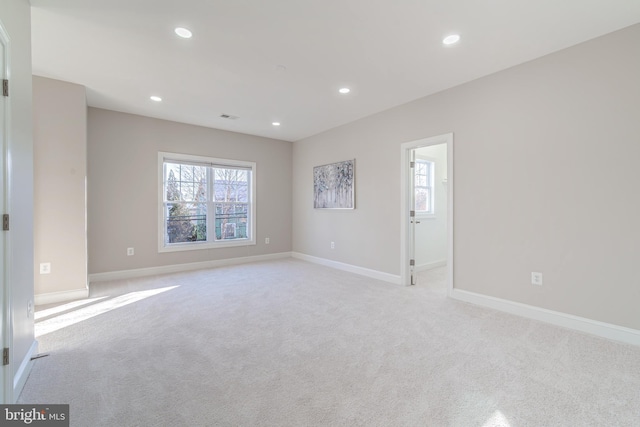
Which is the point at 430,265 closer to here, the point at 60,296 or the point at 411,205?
the point at 411,205

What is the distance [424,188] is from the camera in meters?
5.46

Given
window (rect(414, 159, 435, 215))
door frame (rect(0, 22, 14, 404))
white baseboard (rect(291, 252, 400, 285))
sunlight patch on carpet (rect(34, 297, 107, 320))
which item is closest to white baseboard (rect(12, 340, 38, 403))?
door frame (rect(0, 22, 14, 404))

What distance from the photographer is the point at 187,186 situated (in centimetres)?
530

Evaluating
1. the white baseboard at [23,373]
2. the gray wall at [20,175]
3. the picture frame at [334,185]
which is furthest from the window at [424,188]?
the white baseboard at [23,373]

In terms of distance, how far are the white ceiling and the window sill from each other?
2.51 m

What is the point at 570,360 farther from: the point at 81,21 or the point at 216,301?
the point at 81,21

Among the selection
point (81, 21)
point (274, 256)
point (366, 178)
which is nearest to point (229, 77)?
point (81, 21)

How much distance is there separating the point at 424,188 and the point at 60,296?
19.3 feet

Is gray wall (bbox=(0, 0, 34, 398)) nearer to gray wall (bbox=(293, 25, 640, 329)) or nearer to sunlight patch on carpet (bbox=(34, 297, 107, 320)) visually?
sunlight patch on carpet (bbox=(34, 297, 107, 320))

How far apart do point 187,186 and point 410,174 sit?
4054 millimetres

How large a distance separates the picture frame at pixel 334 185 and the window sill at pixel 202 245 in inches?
67.3

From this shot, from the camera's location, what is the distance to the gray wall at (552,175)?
2.43 m

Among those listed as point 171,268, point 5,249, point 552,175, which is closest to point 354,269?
point 552,175

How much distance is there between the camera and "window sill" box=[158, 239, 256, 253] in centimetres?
506
